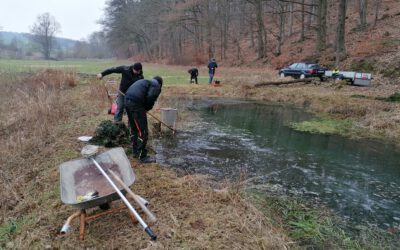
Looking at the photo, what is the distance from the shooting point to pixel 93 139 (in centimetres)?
784

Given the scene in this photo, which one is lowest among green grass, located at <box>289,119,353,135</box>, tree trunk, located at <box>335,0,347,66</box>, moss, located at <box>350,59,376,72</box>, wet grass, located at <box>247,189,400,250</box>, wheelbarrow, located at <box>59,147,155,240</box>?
wet grass, located at <box>247,189,400,250</box>

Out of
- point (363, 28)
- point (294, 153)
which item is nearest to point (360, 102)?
point (294, 153)

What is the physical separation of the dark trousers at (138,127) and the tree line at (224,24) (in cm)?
1943

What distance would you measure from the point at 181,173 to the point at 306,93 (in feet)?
40.4

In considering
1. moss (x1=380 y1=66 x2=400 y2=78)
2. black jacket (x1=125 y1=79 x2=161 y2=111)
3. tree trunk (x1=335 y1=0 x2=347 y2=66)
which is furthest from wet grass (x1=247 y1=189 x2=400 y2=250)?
tree trunk (x1=335 y1=0 x2=347 y2=66)

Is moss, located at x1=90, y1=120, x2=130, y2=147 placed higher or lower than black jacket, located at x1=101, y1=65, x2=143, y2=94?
lower

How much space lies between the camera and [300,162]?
7980 millimetres

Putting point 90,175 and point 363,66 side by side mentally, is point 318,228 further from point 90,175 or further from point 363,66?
point 363,66

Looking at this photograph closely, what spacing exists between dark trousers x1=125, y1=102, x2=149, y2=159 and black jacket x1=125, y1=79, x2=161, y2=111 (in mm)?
80

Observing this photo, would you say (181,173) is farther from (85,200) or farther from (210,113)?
(210,113)

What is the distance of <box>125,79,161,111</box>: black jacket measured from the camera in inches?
255

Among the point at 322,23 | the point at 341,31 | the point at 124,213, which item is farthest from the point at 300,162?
the point at 322,23

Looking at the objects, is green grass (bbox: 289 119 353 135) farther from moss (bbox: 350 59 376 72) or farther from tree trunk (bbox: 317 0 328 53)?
tree trunk (bbox: 317 0 328 53)

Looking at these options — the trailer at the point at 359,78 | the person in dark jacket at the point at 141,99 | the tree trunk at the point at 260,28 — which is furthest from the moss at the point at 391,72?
the person in dark jacket at the point at 141,99
